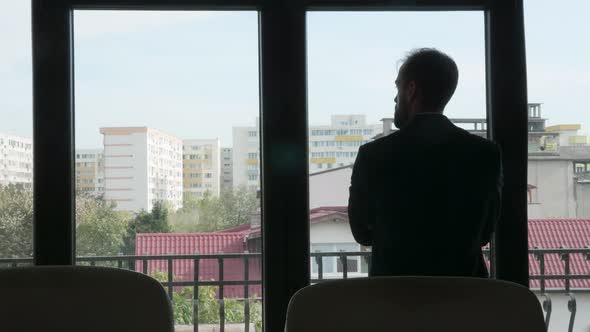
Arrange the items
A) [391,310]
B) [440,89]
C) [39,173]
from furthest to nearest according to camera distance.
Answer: [39,173]
[440,89]
[391,310]

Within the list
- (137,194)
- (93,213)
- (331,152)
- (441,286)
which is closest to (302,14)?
(331,152)

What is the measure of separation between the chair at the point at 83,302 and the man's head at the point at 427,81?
0.91m

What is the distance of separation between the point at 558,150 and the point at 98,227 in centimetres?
171

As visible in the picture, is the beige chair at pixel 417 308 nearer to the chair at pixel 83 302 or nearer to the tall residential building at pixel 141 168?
the chair at pixel 83 302

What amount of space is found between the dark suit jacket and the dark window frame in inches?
23.5

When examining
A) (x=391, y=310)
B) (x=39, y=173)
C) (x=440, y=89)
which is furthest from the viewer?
(x=39, y=173)

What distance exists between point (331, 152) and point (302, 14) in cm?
50

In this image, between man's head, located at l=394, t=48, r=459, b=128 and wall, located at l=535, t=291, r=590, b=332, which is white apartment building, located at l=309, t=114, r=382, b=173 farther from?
wall, located at l=535, t=291, r=590, b=332

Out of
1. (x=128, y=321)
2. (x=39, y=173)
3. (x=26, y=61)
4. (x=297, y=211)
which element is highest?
(x=26, y=61)

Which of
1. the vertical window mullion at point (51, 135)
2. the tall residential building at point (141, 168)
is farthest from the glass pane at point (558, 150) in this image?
the vertical window mullion at point (51, 135)

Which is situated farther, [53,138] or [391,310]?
[53,138]

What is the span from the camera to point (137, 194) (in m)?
2.28

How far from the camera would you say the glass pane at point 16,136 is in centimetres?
224

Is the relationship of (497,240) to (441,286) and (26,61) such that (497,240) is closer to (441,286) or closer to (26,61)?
(441,286)
